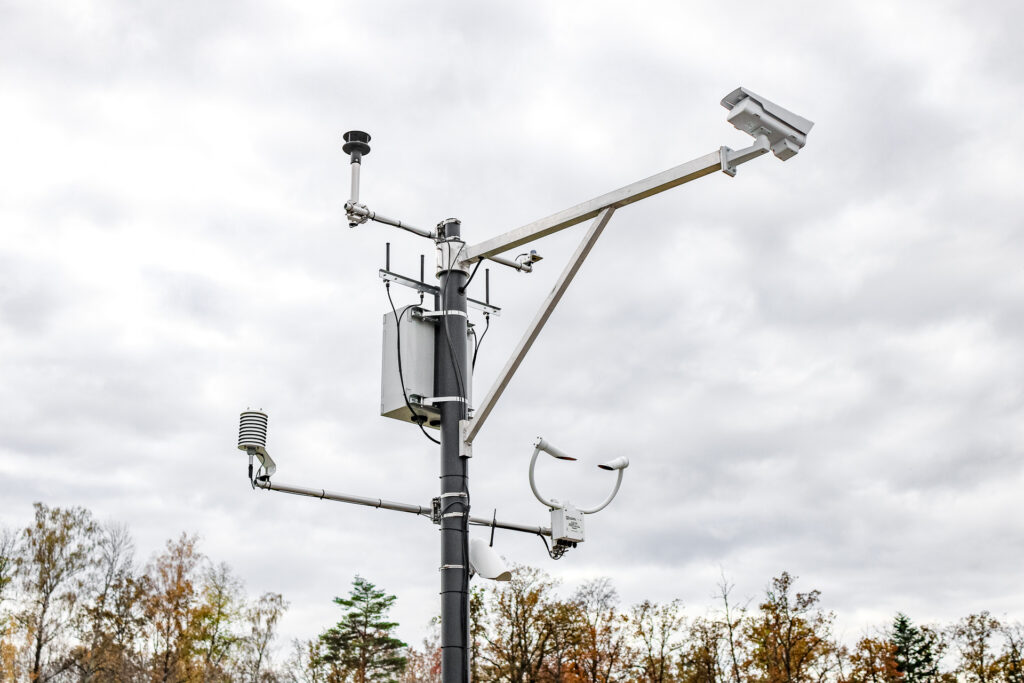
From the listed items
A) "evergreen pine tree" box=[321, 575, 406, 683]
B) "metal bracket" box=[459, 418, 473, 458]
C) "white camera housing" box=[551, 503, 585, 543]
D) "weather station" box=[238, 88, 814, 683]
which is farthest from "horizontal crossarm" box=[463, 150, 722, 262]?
"evergreen pine tree" box=[321, 575, 406, 683]

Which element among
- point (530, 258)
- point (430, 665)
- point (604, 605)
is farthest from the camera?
point (430, 665)

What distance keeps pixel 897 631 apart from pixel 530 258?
4882 cm

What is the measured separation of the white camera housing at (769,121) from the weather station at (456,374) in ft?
0.04

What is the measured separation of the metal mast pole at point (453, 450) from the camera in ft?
20.4

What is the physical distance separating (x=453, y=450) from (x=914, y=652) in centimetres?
4939

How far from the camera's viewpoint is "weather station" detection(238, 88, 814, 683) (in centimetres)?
621

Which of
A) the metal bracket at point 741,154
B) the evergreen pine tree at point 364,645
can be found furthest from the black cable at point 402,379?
the evergreen pine tree at point 364,645

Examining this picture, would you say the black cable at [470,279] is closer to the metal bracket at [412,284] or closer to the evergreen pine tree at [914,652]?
the metal bracket at [412,284]

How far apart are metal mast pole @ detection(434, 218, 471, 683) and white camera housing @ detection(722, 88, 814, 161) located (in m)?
2.25

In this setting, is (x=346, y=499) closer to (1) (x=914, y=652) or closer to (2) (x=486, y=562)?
(2) (x=486, y=562)

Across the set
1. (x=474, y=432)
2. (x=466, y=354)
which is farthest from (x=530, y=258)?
(x=474, y=432)

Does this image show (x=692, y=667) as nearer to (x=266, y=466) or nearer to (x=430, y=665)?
A: (x=430, y=665)

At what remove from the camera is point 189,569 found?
39.1 meters

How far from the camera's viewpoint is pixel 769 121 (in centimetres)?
559
